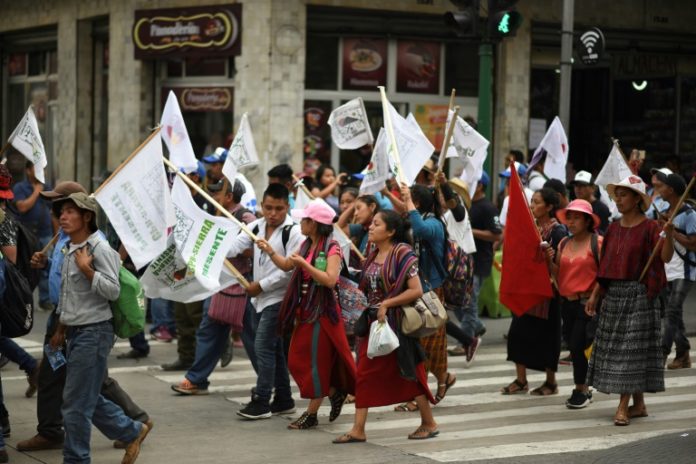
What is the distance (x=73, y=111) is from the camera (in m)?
24.2

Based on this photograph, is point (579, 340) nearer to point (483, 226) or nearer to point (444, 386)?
point (444, 386)

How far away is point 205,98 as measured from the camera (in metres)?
21.1

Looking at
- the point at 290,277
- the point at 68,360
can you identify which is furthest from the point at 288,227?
the point at 68,360

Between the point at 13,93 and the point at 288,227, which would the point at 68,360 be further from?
the point at 13,93

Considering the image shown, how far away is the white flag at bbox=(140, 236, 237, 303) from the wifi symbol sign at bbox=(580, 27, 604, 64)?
9.57m

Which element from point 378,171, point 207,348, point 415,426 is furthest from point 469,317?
point 415,426

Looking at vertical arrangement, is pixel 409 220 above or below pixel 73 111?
below

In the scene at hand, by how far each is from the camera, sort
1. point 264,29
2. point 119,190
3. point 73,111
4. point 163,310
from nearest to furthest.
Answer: point 119,190, point 163,310, point 264,29, point 73,111

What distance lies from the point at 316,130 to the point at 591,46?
4.91m

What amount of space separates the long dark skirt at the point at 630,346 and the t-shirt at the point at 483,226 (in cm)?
448

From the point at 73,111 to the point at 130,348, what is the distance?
11.6 metres

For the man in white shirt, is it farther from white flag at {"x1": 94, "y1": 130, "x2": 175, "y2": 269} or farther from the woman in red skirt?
white flag at {"x1": 94, "y1": 130, "x2": 175, "y2": 269}

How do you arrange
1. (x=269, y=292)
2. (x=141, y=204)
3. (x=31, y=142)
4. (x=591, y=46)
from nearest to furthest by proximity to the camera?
(x=141, y=204) → (x=269, y=292) → (x=31, y=142) → (x=591, y=46)

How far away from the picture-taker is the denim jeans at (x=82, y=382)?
304 inches
